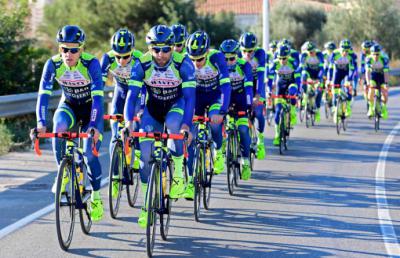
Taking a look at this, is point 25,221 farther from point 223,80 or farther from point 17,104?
point 17,104

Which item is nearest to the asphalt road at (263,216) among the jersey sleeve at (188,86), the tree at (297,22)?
the jersey sleeve at (188,86)

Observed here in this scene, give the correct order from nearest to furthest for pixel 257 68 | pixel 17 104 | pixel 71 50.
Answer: pixel 71 50
pixel 257 68
pixel 17 104

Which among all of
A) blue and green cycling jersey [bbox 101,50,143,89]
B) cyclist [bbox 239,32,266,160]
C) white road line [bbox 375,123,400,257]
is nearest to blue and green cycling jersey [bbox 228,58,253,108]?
cyclist [bbox 239,32,266,160]

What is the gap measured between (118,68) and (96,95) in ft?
8.34

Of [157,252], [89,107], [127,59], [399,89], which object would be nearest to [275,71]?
[127,59]

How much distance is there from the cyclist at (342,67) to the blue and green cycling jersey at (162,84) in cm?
1174

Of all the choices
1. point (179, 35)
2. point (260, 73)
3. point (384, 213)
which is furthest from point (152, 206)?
point (260, 73)

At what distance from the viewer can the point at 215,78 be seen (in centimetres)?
1153

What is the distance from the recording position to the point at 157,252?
8250mm

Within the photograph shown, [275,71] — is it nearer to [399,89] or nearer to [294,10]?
[399,89]

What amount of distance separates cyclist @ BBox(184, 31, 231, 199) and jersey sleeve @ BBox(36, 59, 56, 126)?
2.05m

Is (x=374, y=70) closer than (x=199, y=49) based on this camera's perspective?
No

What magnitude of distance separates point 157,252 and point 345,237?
6.97 ft

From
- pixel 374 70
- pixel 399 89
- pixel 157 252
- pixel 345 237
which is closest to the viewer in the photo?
pixel 157 252
